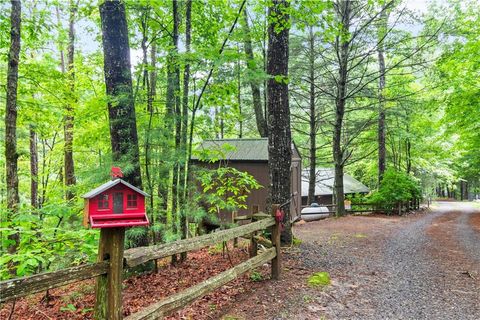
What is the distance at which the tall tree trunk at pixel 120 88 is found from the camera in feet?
16.6

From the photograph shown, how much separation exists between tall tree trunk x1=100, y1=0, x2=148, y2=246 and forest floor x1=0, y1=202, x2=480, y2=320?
1.11 m

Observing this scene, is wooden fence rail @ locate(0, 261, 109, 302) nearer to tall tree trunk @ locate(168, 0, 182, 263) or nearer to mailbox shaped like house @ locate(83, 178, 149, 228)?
mailbox shaped like house @ locate(83, 178, 149, 228)

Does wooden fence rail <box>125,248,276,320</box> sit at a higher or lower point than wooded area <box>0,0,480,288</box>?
lower

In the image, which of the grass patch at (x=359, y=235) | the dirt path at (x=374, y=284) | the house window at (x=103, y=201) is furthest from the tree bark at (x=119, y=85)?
the grass patch at (x=359, y=235)

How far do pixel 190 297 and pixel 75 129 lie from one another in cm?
917

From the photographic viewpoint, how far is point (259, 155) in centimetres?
1260

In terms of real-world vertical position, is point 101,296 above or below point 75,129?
below

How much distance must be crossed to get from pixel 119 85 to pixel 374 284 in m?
5.37

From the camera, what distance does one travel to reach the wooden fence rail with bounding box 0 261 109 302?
6.61ft

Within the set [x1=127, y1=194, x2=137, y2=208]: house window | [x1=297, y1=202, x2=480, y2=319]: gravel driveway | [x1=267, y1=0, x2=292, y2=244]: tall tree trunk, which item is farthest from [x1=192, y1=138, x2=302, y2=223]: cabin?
[x1=127, y1=194, x2=137, y2=208]: house window

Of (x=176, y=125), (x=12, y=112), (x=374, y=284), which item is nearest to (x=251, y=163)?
(x=176, y=125)

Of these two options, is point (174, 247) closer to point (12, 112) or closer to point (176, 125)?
point (176, 125)

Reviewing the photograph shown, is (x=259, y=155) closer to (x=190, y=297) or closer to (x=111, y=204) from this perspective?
Answer: (x=190, y=297)

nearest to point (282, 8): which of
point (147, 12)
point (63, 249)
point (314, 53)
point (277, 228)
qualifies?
point (147, 12)
